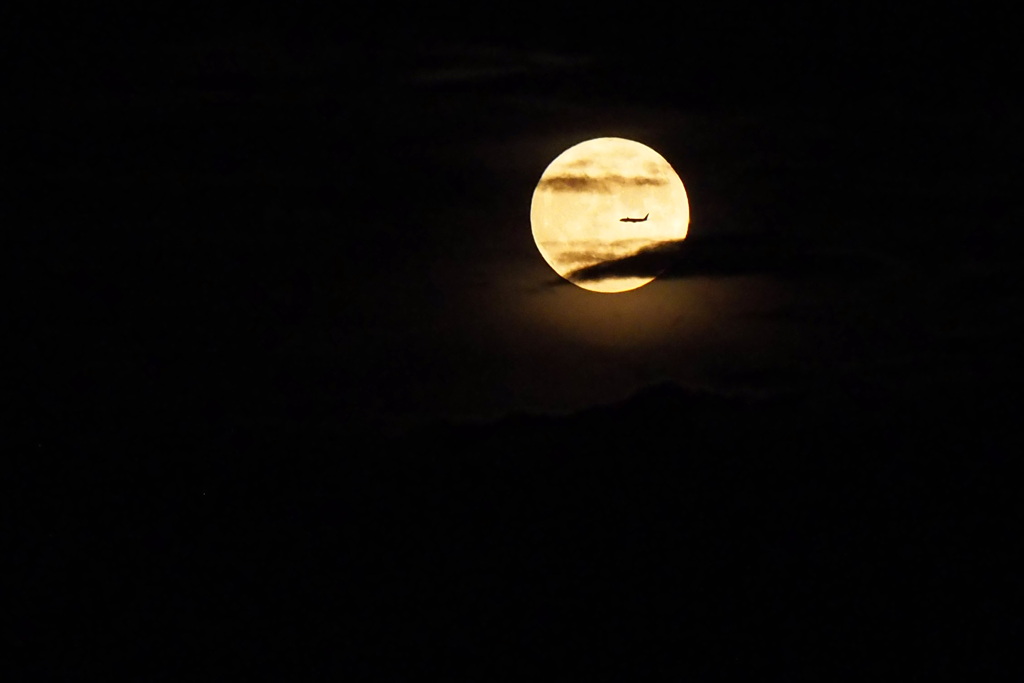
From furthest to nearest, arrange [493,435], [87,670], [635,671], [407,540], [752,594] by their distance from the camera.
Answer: [493,435]
[407,540]
[752,594]
[635,671]
[87,670]

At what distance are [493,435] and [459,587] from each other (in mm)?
6111

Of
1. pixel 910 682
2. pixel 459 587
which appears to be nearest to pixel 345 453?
pixel 459 587

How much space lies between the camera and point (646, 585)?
12.6 meters

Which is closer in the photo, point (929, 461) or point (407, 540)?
point (407, 540)

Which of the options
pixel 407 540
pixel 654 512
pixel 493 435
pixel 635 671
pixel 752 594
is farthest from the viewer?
pixel 493 435

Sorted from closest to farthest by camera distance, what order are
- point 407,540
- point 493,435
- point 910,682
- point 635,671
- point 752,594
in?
point 910,682
point 635,671
point 752,594
point 407,540
point 493,435

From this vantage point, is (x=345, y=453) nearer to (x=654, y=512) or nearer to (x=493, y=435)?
(x=493, y=435)

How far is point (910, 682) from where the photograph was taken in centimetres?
945

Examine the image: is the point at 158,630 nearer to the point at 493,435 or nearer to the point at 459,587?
the point at 459,587

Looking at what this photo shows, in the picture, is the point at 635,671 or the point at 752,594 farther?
the point at 752,594

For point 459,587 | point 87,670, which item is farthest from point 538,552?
point 87,670

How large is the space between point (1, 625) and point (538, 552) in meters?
7.09

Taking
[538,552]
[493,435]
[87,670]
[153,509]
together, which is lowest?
[87,670]

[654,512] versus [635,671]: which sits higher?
[654,512]
